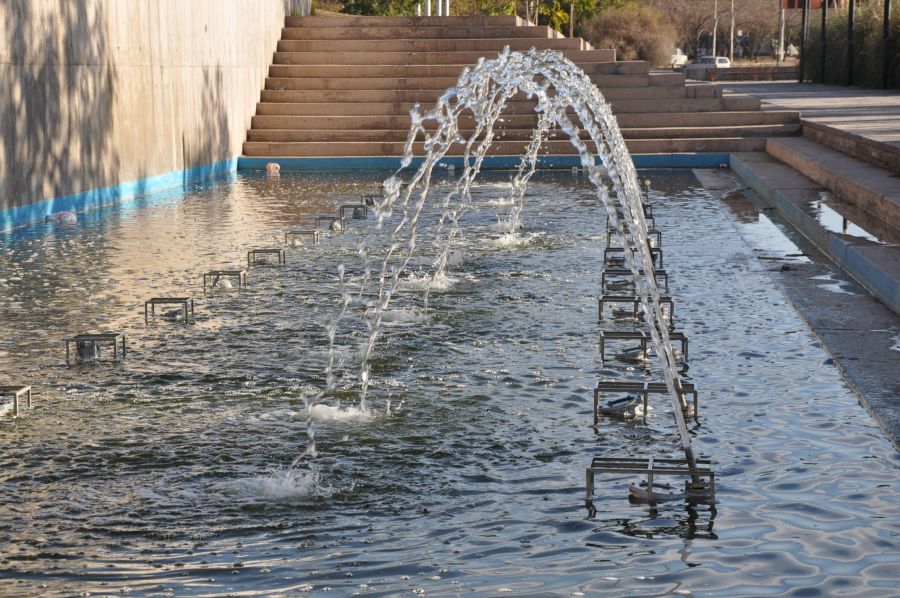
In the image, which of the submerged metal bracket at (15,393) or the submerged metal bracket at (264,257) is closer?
the submerged metal bracket at (15,393)

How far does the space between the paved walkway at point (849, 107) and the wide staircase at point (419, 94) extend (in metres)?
1.23

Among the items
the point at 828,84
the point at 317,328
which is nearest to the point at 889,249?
the point at 317,328

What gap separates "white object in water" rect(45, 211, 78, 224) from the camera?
14.1 m

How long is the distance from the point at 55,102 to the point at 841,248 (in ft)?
29.6

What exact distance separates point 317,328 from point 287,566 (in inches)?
159

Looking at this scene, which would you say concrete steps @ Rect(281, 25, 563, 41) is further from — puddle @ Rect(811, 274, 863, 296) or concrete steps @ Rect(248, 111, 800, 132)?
puddle @ Rect(811, 274, 863, 296)

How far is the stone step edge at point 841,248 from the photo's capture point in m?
8.69

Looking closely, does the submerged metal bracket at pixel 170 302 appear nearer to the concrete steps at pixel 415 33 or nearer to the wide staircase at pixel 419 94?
the wide staircase at pixel 419 94

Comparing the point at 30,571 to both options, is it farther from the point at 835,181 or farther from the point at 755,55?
the point at 755,55

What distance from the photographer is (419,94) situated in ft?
77.6

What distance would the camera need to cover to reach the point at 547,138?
22.3 m

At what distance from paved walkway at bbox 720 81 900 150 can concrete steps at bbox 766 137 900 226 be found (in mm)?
427

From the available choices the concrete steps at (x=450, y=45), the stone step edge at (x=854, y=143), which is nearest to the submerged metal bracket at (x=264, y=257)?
the stone step edge at (x=854, y=143)

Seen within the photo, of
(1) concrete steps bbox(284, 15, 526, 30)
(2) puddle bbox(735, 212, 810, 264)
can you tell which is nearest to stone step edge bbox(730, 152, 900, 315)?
(2) puddle bbox(735, 212, 810, 264)
